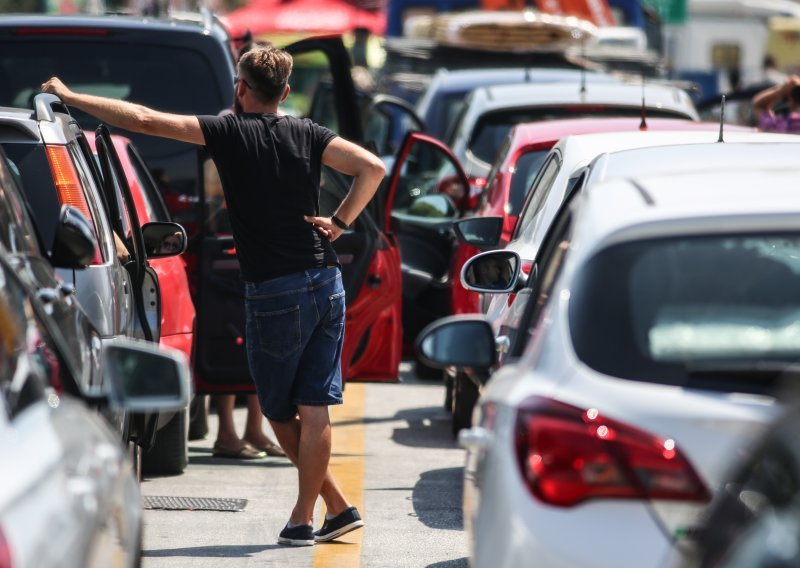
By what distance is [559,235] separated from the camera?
521 cm

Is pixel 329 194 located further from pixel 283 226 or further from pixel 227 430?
pixel 283 226

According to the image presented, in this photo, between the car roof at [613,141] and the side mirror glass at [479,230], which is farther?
the side mirror glass at [479,230]

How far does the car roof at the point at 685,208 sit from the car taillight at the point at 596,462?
510mm

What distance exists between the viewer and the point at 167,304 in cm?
750

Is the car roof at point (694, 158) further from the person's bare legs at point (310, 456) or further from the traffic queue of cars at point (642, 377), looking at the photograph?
the person's bare legs at point (310, 456)

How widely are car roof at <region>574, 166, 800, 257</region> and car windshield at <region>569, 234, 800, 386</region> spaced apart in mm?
30

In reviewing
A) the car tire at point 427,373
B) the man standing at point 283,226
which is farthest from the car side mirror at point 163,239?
the car tire at point 427,373

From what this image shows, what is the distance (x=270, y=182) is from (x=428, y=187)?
6.01 m

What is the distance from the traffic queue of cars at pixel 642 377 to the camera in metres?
3.61

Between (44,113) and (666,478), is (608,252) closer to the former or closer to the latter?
(666,478)

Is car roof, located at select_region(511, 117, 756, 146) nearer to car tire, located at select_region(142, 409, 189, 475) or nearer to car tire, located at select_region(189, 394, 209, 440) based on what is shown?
car tire, located at select_region(189, 394, 209, 440)

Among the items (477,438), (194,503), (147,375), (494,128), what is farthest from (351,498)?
(494,128)

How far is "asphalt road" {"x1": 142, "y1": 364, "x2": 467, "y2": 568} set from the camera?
650cm

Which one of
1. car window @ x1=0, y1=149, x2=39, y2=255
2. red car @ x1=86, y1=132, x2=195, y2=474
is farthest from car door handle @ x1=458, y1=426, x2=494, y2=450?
red car @ x1=86, y1=132, x2=195, y2=474
